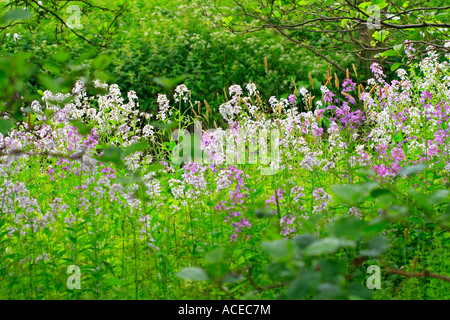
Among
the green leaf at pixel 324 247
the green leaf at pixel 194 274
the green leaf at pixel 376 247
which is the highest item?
the green leaf at pixel 376 247

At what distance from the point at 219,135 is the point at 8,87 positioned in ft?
6.68

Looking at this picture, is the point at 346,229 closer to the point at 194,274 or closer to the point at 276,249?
the point at 276,249

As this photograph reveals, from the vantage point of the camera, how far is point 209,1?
11750mm

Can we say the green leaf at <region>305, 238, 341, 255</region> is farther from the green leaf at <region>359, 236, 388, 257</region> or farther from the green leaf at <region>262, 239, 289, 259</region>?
the green leaf at <region>359, 236, 388, 257</region>

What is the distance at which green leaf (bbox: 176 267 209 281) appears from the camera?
1.45 meters

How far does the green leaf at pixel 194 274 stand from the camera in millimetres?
1451

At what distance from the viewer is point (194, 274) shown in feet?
4.94

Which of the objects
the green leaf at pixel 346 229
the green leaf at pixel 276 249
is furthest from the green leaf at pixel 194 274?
the green leaf at pixel 346 229

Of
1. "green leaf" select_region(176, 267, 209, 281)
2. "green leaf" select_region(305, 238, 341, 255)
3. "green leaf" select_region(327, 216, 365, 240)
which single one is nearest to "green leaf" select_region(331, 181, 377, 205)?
"green leaf" select_region(327, 216, 365, 240)

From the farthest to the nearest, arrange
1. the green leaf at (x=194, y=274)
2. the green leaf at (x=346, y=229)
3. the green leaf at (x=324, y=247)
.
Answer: the green leaf at (x=194, y=274) → the green leaf at (x=346, y=229) → the green leaf at (x=324, y=247)

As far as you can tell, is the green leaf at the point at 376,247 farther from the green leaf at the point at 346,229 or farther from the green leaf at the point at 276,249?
the green leaf at the point at 276,249

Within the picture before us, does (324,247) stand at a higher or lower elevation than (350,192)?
lower

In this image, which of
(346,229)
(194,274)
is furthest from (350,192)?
(194,274)
